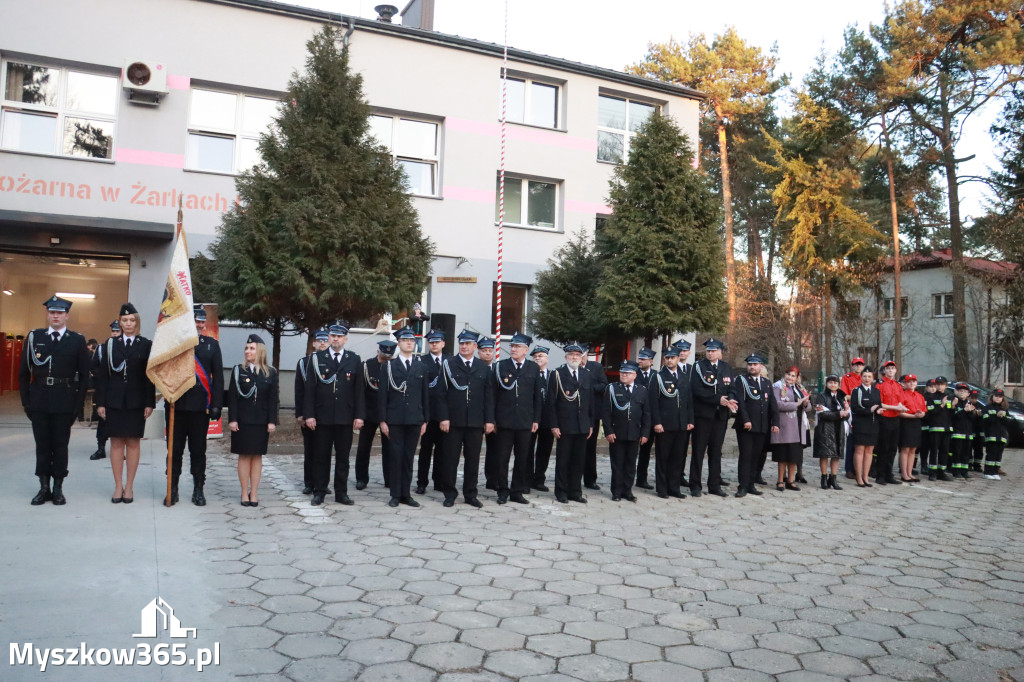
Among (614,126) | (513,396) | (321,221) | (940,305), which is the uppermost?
(614,126)

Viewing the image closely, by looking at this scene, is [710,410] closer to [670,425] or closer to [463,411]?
[670,425]

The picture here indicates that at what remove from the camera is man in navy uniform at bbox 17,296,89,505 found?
25.4 feet

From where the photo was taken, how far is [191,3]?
17500 millimetres

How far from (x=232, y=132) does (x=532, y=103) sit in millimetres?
7851

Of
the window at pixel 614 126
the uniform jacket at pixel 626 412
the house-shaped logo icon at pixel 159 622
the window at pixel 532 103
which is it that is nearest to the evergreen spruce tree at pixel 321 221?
the uniform jacket at pixel 626 412

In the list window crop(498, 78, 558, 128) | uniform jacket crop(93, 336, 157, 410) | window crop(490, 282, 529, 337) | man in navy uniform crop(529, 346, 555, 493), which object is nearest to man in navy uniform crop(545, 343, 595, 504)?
man in navy uniform crop(529, 346, 555, 493)

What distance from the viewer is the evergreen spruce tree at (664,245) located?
1596cm

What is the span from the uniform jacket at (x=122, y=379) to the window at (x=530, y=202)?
1365 cm

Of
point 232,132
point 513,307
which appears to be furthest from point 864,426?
point 232,132

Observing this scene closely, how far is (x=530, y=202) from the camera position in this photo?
70.1 feet

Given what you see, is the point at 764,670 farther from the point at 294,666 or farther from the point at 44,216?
the point at 44,216

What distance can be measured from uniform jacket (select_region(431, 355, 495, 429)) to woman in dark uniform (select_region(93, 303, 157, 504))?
3070 mm

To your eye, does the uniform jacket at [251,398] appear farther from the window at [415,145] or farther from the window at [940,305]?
the window at [940,305]

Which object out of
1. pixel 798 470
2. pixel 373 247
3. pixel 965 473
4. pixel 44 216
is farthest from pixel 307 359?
pixel 965 473
